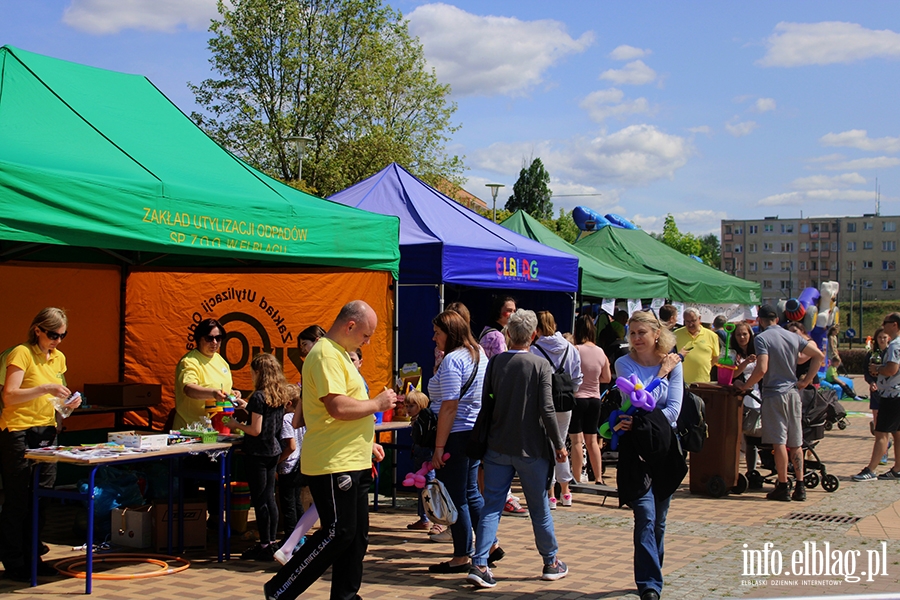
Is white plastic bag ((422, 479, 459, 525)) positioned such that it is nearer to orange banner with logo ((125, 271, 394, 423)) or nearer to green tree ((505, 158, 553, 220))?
orange banner with logo ((125, 271, 394, 423))

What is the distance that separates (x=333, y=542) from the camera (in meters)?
4.47

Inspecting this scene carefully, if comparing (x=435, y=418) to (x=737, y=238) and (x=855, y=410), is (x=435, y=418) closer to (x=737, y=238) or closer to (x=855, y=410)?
(x=855, y=410)

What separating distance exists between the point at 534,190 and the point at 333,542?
60381mm

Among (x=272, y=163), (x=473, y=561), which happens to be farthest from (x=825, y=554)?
(x=272, y=163)

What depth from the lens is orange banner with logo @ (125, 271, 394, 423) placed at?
361 inches

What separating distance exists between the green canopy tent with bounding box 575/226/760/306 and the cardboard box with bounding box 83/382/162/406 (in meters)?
11.1

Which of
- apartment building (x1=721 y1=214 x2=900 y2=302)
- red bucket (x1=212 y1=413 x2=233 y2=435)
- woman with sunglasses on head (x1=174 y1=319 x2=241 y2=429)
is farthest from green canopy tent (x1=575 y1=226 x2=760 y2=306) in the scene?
apartment building (x1=721 y1=214 x2=900 y2=302)

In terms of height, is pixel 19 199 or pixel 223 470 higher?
pixel 19 199

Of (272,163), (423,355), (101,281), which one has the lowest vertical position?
(423,355)

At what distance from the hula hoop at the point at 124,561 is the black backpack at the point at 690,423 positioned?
11.4ft

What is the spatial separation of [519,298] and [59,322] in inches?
292

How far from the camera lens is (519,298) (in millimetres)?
12289

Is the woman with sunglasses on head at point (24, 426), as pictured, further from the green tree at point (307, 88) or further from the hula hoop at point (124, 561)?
the green tree at point (307, 88)

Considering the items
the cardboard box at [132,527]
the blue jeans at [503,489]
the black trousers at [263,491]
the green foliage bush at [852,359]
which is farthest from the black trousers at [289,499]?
the green foliage bush at [852,359]
